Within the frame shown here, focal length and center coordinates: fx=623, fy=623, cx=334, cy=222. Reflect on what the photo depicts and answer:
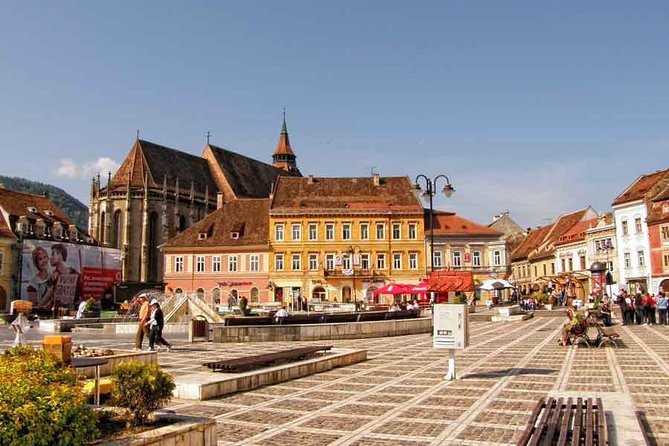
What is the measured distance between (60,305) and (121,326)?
31.6 metres

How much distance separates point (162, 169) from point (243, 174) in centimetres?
1365

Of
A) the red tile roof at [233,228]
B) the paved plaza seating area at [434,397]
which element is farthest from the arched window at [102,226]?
the paved plaza seating area at [434,397]

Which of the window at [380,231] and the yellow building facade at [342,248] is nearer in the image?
the yellow building facade at [342,248]

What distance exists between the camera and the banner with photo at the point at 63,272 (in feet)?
179

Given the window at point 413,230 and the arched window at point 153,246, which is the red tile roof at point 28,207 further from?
the window at point 413,230

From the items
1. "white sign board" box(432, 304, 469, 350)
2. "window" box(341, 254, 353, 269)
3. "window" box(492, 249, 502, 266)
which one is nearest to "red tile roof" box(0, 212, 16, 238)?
"window" box(341, 254, 353, 269)

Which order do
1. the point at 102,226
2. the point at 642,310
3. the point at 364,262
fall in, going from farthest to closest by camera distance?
the point at 102,226 < the point at 364,262 < the point at 642,310

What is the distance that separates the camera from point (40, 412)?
475 centimetres

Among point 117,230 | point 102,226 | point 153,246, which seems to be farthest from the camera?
point 153,246

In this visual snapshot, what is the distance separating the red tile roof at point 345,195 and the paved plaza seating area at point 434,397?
3942 cm

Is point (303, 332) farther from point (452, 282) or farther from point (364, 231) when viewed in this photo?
point (364, 231)

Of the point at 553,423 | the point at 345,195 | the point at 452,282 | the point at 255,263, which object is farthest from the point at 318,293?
the point at 553,423

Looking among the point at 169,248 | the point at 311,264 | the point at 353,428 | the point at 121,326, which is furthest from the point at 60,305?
the point at 353,428

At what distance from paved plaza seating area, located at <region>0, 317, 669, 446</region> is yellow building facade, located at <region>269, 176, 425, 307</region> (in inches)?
1500
